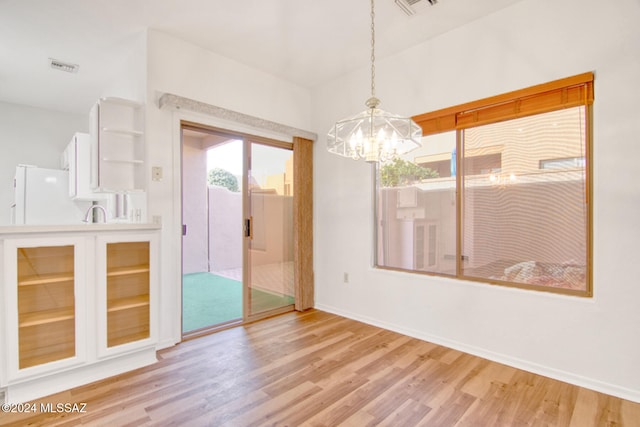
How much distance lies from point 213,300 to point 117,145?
6.61 ft

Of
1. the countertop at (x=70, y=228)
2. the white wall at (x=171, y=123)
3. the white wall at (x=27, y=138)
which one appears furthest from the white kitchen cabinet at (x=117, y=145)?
the white wall at (x=27, y=138)

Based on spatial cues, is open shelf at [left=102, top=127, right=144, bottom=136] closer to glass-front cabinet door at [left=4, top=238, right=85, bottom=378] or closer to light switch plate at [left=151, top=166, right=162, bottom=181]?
light switch plate at [left=151, top=166, right=162, bottom=181]

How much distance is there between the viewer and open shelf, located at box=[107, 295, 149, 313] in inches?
97.2

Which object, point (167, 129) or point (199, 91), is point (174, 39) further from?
point (167, 129)

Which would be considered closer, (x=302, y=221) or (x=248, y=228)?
(x=248, y=228)

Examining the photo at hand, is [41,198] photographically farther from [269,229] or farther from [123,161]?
[269,229]

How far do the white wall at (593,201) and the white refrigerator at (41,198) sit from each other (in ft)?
14.2

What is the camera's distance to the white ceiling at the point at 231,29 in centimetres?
254

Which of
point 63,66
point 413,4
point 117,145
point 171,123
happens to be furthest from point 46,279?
point 413,4

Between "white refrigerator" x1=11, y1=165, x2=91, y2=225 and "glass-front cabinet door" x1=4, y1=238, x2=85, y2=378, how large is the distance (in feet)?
7.76

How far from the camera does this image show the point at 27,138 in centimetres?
471

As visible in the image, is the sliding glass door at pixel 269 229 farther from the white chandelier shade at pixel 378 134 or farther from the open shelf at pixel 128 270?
the white chandelier shade at pixel 378 134

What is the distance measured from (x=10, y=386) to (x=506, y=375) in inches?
136

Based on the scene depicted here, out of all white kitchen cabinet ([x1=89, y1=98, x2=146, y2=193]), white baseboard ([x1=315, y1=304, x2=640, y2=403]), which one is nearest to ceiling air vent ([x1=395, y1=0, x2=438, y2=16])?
white kitchen cabinet ([x1=89, y1=98, x2=146, y2=193])
